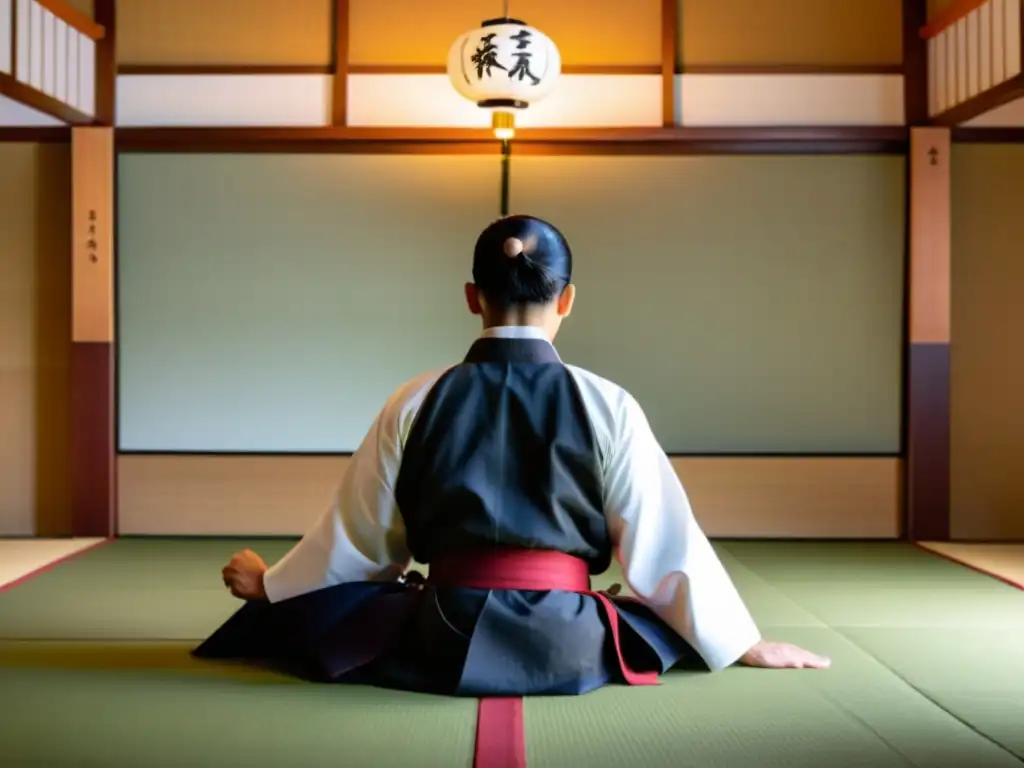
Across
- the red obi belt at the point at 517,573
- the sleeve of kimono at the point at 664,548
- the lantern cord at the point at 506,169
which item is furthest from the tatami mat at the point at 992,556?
the lantern cord at the point at 506,169

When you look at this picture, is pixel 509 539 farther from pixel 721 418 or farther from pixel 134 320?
pixel 134 320

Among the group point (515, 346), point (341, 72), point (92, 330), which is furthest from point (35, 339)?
point (515, 346)

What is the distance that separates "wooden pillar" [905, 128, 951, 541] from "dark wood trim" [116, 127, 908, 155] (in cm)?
19

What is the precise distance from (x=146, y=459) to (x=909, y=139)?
4082 millimetres

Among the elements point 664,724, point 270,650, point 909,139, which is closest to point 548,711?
point 664,724

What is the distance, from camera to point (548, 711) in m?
2.63

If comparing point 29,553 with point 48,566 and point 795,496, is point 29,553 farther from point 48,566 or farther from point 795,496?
point 795,496

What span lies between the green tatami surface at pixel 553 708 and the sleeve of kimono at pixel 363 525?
0.83ft

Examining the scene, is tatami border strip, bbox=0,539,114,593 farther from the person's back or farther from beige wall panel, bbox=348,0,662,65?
beige wall panel, bbox=348,0,662,65

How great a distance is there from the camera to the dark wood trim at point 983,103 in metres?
4.86

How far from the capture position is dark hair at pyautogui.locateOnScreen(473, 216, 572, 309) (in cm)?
279

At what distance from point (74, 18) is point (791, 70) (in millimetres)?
3426

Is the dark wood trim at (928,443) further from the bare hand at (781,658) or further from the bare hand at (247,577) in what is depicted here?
the bare hand at (247,577)

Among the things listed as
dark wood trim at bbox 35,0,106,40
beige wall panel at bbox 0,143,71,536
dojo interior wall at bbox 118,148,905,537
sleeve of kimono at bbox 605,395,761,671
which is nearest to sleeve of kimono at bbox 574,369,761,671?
sleeve of kimono at bbox 605,395,761,671
